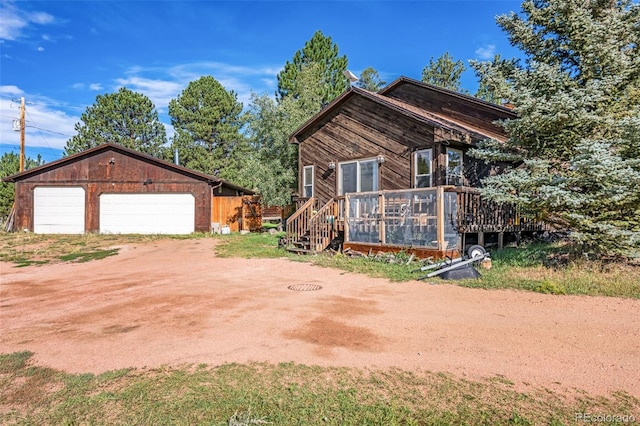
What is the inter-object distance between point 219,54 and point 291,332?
1858cm

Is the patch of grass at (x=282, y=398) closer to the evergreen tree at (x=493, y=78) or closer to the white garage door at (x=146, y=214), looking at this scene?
the evergreen tree at (x=493, y=78)

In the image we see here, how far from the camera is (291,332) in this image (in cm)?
439

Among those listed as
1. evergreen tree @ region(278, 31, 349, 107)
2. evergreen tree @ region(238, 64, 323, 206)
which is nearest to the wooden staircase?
evergreen tree @ region(238, 64, 323, 206)

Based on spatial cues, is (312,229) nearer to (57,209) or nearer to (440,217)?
(440,217)

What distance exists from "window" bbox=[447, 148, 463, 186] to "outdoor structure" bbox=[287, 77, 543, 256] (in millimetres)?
32

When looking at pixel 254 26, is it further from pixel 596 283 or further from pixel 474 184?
pixel 596 283

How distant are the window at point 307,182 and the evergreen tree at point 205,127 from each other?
20.4 m

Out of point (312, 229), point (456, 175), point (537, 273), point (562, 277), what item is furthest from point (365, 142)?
point (562, 277)

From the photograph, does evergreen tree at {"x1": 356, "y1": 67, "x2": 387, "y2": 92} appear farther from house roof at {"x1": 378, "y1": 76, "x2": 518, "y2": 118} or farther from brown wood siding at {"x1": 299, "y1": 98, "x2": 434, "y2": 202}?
brown wood siding at {"x1": 299, "y1": 98, "x2": 434, "y2": 202}

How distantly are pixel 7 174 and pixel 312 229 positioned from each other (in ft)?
87.4

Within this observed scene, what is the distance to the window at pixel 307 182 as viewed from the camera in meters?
15.4

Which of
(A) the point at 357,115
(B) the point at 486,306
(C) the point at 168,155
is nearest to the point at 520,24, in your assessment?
(A) the point at 357,115

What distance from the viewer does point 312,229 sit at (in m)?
12.0

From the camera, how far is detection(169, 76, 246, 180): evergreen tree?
34969 mm
